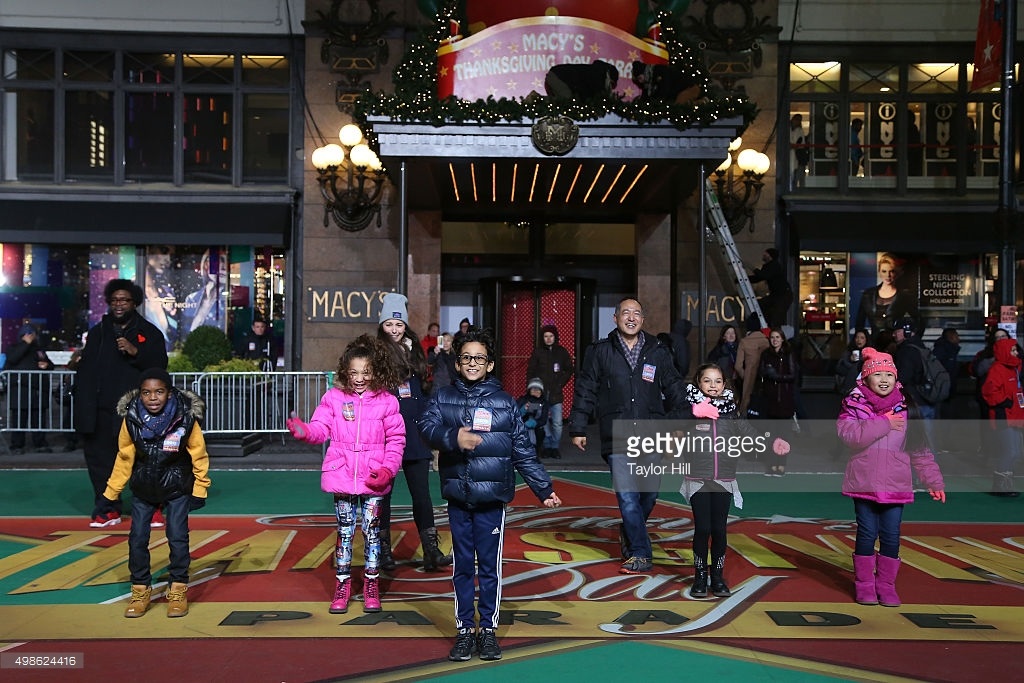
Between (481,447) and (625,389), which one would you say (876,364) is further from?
(481,447)

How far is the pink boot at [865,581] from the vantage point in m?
6.51

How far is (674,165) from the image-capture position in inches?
528

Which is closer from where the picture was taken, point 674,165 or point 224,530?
point 224,530

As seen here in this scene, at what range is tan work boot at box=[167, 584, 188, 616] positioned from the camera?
6086 mm

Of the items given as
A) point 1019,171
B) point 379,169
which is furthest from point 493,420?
point 1019,171

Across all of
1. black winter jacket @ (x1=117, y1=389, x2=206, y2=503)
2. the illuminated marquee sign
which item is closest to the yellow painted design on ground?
black winter jacket @ (x1=117, y1=389, x2=206, y2=503)

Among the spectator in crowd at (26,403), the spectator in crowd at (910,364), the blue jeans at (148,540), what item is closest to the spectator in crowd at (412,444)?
the blue jeans at (148,540)

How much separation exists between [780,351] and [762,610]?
22.6 ft

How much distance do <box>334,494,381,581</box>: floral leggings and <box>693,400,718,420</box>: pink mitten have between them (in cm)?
229

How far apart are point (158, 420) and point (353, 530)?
56.6 inches

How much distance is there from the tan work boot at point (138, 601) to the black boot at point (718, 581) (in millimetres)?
3743

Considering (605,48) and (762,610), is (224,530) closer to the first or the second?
(762,610)

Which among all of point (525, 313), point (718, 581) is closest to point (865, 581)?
point (718, 581)

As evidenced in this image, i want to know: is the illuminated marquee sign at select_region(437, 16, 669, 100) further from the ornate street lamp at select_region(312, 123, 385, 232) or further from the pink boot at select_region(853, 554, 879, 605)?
the pink boot at select_region(853, 554, 879, 605)
